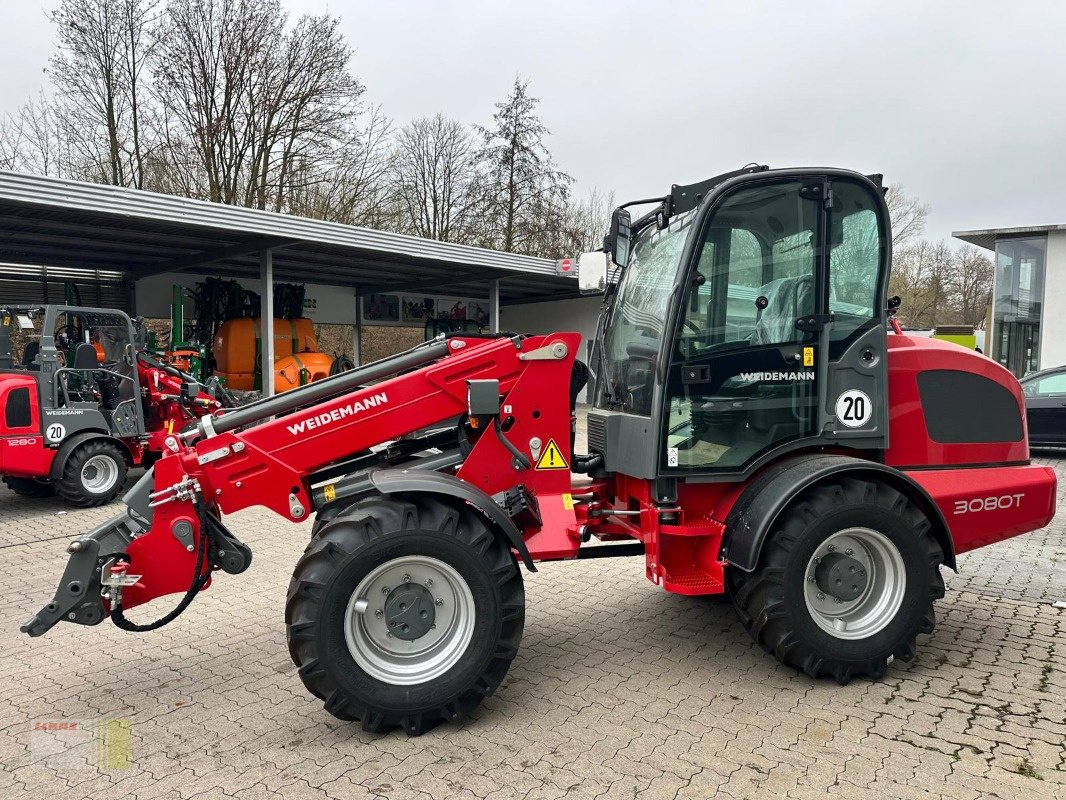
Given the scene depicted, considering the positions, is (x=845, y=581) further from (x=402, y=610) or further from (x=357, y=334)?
(x=357, y=334)

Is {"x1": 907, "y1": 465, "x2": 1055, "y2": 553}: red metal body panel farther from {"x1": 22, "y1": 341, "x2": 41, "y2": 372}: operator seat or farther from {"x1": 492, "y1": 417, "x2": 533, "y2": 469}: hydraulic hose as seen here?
{"x1": 22, "y1": 341, "x2": 41, "y2": 372}: operator seat

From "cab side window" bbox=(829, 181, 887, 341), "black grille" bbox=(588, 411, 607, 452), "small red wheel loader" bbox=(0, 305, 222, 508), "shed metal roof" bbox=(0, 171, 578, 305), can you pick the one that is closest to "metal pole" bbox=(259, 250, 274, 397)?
"shed metal roof" bbox=(0, 171, 578, 305)

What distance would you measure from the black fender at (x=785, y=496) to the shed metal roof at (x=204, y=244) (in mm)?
10194

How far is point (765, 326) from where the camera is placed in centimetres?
375

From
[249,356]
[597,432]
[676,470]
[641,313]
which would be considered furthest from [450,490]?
[249,356]

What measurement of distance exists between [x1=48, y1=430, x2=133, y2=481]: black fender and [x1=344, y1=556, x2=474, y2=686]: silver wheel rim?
6.71 m

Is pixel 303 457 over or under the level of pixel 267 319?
under

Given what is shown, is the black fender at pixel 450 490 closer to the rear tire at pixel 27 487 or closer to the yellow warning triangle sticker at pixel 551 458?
the yellow warning triangle sticker at pixel 551 458

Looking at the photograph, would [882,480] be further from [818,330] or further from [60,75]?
[60,75]

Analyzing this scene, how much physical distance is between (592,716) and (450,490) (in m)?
1.27

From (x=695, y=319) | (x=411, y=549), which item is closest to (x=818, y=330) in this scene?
(x=695, y=319)

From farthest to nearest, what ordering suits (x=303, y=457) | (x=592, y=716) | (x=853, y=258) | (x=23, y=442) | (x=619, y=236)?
(x=23, y=442)
(x=619, y=236)
(x=853, y=258)
(x=303, y=457)
(x=592, y=716)

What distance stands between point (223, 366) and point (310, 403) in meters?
14.0
